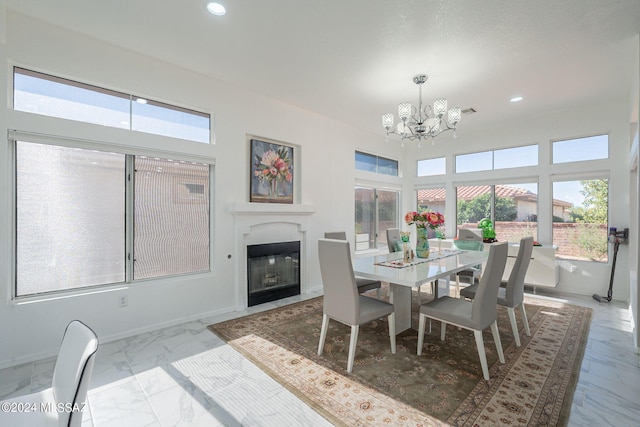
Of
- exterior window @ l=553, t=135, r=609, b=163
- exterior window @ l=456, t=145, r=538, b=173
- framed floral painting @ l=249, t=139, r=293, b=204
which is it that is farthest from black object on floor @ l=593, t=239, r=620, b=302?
framed floral painting @ l=249, t=139, r=293, b=204

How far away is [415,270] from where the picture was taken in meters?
2.65

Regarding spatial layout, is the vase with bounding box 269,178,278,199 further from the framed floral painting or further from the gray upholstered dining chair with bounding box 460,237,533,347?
the gray upholstered dining chair with bounding box 460,237,533,347

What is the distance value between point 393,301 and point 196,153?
2.80 metres

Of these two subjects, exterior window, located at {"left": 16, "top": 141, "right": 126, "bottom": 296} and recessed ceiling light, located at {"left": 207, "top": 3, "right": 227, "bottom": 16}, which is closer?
recessed ceiling light, located at {"left": 207, "top": 3, "right": 227, "bottom": 16}

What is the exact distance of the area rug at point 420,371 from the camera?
1830mm

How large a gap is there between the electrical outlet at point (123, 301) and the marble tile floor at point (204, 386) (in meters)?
0.34

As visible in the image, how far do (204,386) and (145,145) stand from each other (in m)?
2.40

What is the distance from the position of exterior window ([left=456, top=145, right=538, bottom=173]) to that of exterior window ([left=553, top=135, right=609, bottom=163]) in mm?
304

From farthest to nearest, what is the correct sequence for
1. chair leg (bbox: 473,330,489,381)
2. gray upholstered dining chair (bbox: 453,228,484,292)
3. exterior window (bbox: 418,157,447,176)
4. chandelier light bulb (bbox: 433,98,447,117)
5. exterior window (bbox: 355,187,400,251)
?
exterior window (bbox: 418,157,447,176)
exterior window (bbox: 355,187,400,251)
gray upholstered dining chair (bbox: 453,228,484,292)
chandelier light bulb (bbox: 433,98,447,117)
chair leg (bbox: 473,330,489,381)

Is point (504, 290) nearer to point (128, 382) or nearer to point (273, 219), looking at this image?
point (273, 219)

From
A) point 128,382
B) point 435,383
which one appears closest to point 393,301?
point 435,383

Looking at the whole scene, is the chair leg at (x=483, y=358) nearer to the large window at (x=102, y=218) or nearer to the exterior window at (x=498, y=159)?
the large window at (x=102, y=218)

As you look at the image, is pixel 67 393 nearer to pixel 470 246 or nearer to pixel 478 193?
pixel 470 246

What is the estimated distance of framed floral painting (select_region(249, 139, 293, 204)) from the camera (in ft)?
13.1
